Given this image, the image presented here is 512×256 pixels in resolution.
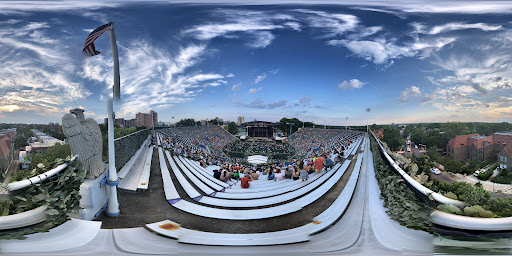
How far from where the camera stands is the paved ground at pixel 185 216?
2012mm

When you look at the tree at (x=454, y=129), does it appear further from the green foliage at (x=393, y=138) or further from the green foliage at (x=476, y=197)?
the green foliage at (x=476, y=197)

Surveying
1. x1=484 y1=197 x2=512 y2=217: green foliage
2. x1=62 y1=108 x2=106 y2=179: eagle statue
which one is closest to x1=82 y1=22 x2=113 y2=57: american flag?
x1=62 y1=108 x2=106 y2=179: eagle statue

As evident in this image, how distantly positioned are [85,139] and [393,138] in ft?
24.8

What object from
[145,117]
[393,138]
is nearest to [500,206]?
[393,138]

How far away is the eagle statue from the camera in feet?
6.72

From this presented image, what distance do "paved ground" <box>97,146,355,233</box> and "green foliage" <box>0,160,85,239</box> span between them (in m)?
0.42

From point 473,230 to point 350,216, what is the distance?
3.06 feet

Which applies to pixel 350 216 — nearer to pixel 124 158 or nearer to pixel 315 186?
pixel 315 186

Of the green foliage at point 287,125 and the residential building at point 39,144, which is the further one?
the green foliage at point 287,125

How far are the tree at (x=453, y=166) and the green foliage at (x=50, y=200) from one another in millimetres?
6718

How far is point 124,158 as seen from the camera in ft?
12.1

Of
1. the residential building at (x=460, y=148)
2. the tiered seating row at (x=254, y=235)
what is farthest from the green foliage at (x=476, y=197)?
the residential building at (x=460, y=148)

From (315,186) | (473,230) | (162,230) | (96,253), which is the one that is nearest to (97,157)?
(96,253)

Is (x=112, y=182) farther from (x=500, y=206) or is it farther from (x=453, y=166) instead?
(x=453, y=166)
